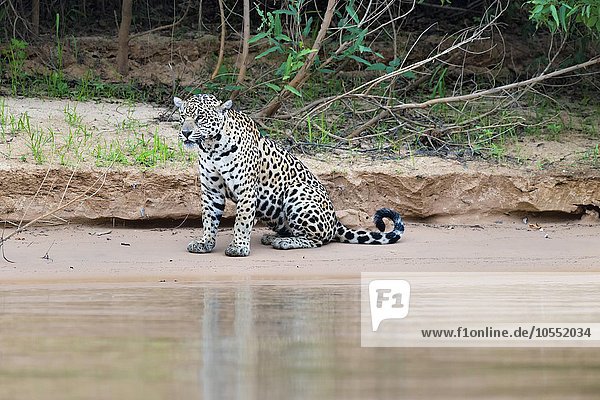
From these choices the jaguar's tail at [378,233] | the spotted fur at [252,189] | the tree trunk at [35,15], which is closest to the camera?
the spotted fur at [252,189]

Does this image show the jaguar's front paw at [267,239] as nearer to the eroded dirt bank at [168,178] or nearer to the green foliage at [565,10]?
the eroded dirt bank at [168,178]

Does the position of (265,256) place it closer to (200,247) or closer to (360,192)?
(200,247)

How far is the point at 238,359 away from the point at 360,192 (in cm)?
610

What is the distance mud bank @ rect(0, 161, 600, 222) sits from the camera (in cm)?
970

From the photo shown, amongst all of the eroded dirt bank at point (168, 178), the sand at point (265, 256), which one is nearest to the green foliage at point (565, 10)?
the eroded dirt bank at point (168, 178)

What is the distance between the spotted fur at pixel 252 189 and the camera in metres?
8.95

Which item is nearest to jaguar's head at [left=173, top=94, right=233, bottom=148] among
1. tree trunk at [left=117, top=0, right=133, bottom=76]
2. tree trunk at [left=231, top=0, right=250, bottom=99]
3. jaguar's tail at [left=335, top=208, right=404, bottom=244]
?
jaguar's tail at [left=335, top=208, right=404, bottom=244]

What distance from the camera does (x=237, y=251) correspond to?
8.94 metres

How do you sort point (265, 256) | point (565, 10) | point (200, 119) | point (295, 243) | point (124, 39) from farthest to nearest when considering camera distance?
point (124, 39) < point (565, 10) < point (295, 243) < point (265, 256) < point (200, 119)
